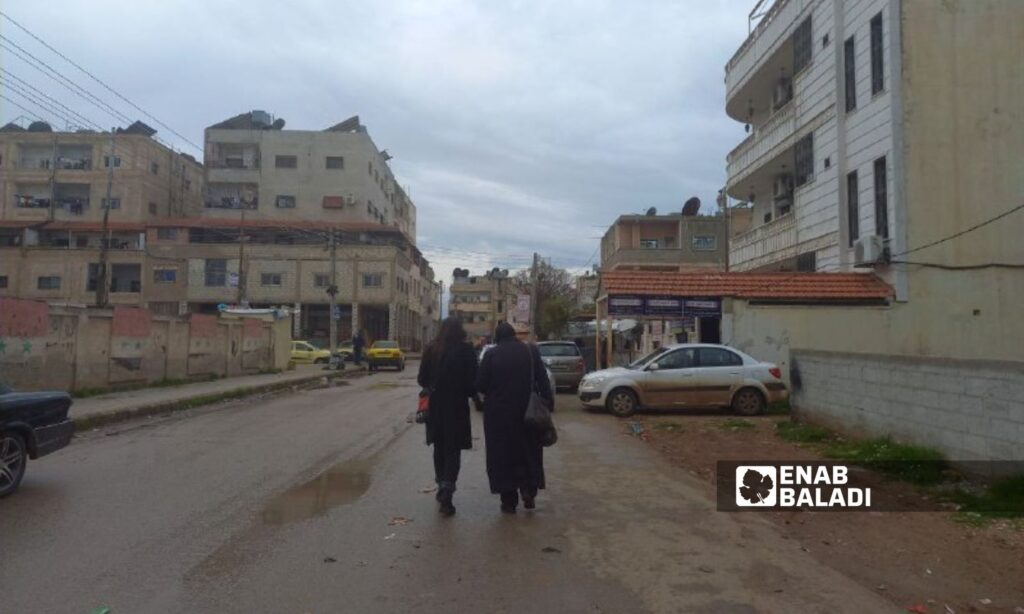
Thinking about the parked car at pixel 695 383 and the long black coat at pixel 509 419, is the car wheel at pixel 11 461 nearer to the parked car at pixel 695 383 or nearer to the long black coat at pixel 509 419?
the long black coat at pixel 509 419

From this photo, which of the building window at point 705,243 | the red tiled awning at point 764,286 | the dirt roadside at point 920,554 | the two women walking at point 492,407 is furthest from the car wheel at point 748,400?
the building window at point 705,243

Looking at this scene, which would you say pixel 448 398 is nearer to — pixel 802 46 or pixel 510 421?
pixel 510 421

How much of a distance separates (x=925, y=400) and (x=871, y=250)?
9.96m

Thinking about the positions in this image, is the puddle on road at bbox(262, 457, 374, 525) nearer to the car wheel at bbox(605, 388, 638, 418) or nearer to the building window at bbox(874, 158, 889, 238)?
the car wheel at bbox(605, 388, 638, 418)

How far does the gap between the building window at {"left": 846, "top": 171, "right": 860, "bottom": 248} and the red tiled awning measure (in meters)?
1.40

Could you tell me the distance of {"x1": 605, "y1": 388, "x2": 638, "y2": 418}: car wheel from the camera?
1659 centimetres

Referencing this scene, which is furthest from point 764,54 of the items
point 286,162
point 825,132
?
point 286,162

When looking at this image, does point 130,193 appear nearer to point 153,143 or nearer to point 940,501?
point 153,143

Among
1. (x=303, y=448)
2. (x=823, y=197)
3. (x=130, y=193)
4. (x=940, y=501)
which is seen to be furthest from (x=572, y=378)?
(x=130, y=193)

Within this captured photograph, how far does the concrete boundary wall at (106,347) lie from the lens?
16.4 m

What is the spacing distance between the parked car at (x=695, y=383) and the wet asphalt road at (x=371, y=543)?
19.8 ft

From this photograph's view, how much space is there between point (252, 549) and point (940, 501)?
6.42 meters

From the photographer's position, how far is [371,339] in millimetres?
66625

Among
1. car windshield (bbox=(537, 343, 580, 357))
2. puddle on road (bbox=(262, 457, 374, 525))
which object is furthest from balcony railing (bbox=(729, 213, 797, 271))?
puddle on road (bbox=(262, 457, 374, 525))
